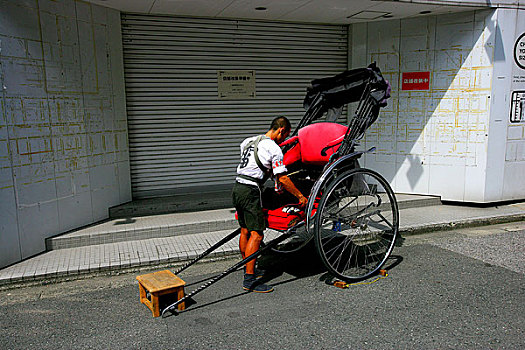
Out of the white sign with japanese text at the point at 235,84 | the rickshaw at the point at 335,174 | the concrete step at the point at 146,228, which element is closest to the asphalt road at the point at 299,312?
the rickshaw at the point at 335,174

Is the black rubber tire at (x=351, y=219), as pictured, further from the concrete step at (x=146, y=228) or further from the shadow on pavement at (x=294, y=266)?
the concrete step at (x=146, y=228)

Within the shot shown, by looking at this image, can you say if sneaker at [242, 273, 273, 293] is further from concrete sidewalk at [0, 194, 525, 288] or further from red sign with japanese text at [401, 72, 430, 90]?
red sign with japanese text at [401, 72, 430, 90]

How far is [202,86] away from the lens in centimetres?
786

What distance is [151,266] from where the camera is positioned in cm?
552

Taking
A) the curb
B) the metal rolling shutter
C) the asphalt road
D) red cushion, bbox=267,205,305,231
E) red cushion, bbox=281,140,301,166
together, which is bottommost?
the asphalt road

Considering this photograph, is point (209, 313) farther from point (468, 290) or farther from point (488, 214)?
point (488, 214)

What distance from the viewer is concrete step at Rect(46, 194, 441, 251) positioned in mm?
5988

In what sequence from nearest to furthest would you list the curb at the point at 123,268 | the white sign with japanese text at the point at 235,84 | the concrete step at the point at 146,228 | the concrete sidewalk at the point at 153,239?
the curb at the point at 123,268
the concrete sidewalk at the point at 153,239
the concrete step at the point at 146,228
the white sign with japanese text at the point at 235,84

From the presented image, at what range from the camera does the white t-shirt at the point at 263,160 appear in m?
4.46

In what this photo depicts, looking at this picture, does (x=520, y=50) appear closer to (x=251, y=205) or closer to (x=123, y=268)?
(x=251, y=205)

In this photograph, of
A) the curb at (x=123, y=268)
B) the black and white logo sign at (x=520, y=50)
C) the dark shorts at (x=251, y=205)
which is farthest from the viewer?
the black and white logo sign at (x=520, y=50)

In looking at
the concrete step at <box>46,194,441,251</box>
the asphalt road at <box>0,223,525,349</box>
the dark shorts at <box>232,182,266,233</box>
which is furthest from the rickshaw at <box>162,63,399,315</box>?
the concrete step at <box>46,194,441,251</box>

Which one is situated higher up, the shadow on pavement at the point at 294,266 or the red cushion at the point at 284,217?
the red cushion at the point at 284,217

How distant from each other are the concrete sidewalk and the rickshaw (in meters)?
1.12
